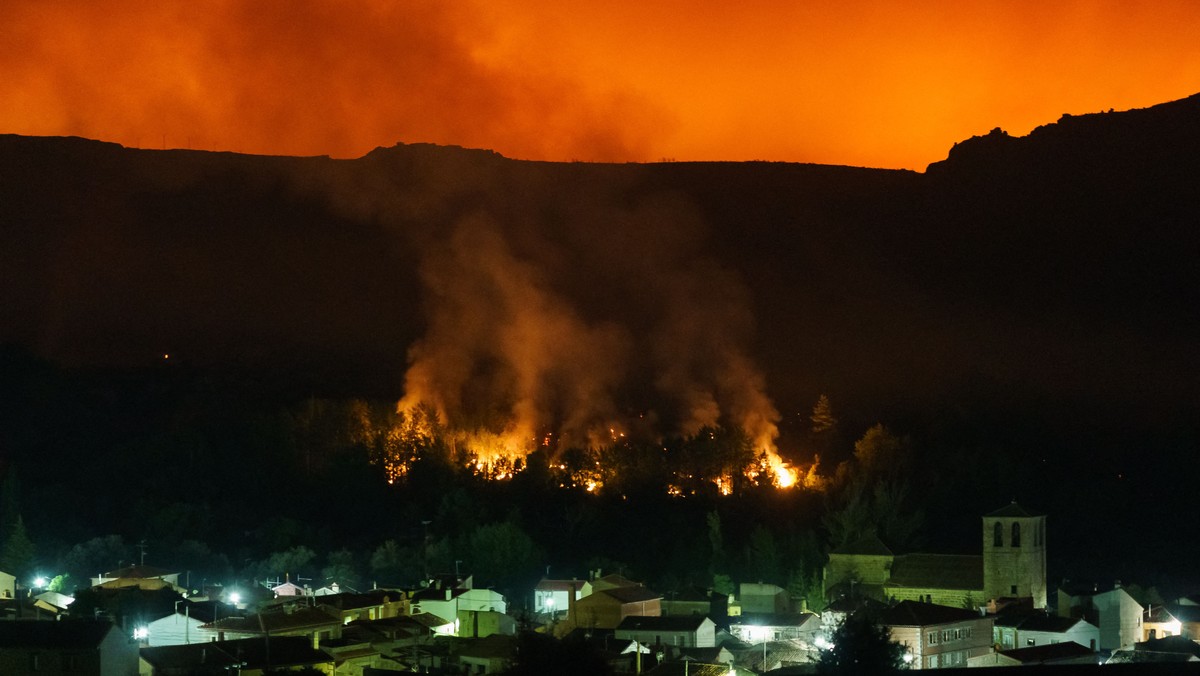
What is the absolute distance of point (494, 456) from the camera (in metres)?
43.0

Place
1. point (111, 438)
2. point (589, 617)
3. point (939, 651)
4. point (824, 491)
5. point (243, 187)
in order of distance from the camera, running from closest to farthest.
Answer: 1. point (939, 651)
2. point (589, 617)
3. point (824, 491)
4. point (111, 438)
5. point (243, 187)

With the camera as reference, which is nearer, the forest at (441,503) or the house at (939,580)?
the house at (939,580)

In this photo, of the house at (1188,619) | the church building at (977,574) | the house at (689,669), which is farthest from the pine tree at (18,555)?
the house at (1188,619)

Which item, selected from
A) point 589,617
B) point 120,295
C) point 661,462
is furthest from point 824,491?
point 120,295

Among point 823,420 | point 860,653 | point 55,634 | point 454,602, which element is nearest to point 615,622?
A: point 454,602

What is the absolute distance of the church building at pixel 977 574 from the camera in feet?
107

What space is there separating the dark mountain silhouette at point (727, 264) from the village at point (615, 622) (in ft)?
50.3

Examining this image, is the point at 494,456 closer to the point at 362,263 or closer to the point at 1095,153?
the point at 362,263

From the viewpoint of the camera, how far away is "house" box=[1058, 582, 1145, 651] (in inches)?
1157

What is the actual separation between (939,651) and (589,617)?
18.2 ft

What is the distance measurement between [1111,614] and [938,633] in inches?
155

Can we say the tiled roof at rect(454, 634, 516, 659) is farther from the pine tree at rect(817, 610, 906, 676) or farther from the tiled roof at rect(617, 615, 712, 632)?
the pine tree at rect(817, 610, 906, 676)

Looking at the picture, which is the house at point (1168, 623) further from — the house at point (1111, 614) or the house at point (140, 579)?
the house at point (140, 579)

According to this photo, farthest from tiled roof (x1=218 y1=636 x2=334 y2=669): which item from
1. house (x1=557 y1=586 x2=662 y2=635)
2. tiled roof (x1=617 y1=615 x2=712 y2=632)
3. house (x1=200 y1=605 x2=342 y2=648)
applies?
tiled roof (x1=617 y1=615 x2=712 y2=632)
